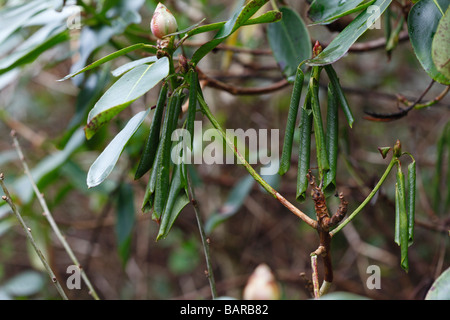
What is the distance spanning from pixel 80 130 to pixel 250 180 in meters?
0.42

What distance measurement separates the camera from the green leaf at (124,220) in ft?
3.22

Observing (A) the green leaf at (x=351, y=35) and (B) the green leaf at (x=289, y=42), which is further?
(B) the green leaf at (x=289, y=42)

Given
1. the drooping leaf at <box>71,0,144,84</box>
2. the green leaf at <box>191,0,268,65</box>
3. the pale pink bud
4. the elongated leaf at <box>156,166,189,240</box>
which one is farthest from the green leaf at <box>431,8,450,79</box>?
the drooping leaf at <box>71,0,144,84</box>

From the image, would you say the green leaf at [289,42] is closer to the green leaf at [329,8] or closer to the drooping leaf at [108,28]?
the green leaf at [329,8]

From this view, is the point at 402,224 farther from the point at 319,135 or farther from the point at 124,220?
the point at 124,220

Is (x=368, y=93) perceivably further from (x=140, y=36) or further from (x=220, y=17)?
(x=220, y=17)

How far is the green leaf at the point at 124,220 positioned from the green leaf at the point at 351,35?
691 mm

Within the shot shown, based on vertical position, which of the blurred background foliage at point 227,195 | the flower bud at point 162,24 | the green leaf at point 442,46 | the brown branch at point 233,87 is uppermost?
the flower bud at point 162,24

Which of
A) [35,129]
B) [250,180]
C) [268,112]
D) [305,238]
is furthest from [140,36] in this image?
[35,129]

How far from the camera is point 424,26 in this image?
0.45 meters

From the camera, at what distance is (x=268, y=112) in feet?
5.33

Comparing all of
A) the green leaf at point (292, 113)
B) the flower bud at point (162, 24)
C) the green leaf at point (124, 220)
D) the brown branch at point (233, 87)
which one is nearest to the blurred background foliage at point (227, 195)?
the green leaf at point (124, 220)

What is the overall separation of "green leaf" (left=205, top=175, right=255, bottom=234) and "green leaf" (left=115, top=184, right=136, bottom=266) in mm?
180

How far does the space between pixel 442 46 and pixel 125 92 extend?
30 centimetres
